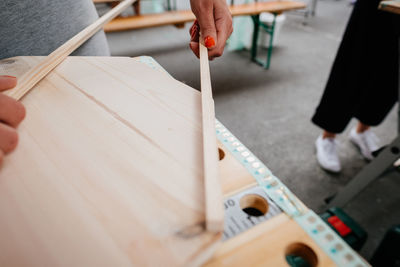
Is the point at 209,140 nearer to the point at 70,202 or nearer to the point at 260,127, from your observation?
the point at 70,202

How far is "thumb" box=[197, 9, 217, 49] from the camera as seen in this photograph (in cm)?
66

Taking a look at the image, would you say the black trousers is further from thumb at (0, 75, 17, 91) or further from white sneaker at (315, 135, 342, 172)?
thumb at (0, 75, 17, 91)

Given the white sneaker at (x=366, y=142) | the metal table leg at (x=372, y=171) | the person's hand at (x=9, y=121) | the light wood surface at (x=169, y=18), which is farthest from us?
the light wood surface at (x=169, y=18)

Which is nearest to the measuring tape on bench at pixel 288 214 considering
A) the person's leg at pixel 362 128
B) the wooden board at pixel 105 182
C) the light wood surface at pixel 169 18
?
the wooden board at pixel 105 182

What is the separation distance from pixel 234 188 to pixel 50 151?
33 centimetres

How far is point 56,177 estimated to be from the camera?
0.36 m

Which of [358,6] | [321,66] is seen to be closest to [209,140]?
[358,6]

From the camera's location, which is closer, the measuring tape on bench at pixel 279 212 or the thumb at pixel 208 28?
the measuring tape on bench at pixel 279 212

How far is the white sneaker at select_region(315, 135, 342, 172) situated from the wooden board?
4.43ft

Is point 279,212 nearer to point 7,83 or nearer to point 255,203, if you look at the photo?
point 255,203

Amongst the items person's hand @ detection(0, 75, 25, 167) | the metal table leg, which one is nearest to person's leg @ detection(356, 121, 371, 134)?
the metal table leg

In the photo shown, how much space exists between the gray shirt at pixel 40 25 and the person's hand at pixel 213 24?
1.36ft

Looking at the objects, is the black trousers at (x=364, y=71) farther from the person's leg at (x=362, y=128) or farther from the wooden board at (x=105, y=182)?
the wooden board at (x=105, y=182)

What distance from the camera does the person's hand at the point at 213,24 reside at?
0.67m
